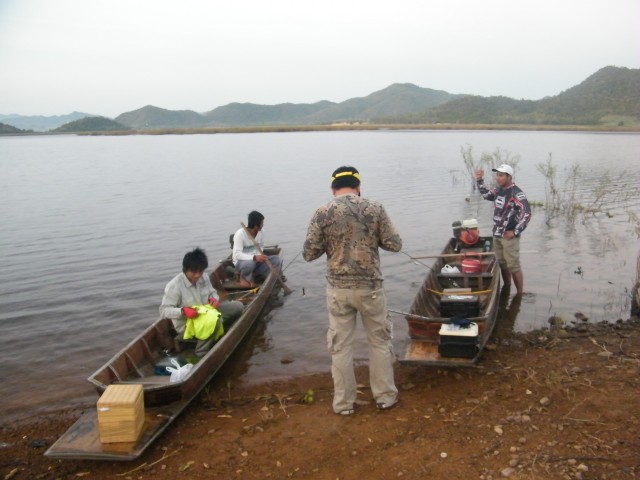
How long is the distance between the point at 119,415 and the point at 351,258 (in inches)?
101

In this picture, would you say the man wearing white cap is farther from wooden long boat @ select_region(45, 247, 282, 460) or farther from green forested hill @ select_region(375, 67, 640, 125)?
green forested hill @ select_region(375, 67, 640, 125)

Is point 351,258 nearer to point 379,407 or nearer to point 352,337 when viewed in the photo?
point 352,337

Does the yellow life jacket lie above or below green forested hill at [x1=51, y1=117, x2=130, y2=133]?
below

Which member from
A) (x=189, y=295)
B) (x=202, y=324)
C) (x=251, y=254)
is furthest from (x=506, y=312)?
(x=189, y=295)

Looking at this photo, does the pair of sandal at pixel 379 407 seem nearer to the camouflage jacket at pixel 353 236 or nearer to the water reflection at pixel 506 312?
the camouflage jacket at pixel 353 236

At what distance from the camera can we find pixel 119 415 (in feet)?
16.1

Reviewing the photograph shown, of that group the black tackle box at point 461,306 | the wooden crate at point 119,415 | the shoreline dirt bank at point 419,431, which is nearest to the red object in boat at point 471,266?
the black tackle box at point 461,306

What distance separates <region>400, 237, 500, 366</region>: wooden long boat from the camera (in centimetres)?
628

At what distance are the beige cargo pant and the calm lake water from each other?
6.41 feet

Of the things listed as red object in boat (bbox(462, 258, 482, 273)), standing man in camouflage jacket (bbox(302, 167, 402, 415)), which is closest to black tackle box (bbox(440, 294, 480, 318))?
standing man in camouflage jacket (bbox(302, 167, 402, 415))

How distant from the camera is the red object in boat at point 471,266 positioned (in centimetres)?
921

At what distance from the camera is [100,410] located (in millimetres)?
4879

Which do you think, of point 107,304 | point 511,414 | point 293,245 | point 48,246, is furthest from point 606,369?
point 48,246

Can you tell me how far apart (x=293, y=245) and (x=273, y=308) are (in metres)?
4.96
